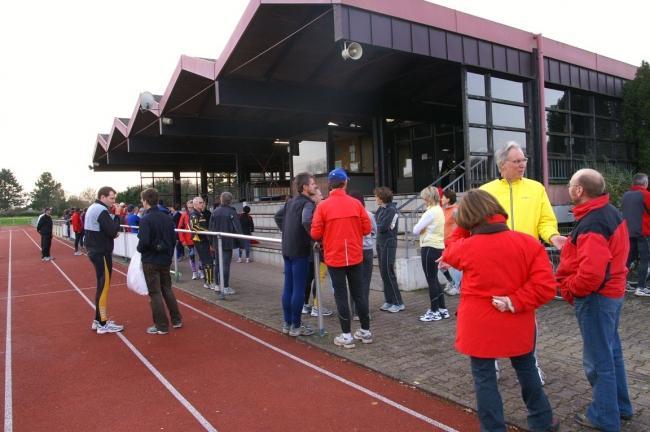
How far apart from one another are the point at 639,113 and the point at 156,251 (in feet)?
48.5

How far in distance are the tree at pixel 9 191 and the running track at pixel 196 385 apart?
13855cm

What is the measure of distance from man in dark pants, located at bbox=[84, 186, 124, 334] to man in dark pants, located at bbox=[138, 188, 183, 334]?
52cm

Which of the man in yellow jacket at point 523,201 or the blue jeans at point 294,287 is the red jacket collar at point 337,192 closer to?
the blue jeans at point 294,287

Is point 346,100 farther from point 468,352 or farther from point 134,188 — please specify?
point 134,188

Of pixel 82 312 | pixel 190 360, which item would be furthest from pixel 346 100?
pixel 190 360

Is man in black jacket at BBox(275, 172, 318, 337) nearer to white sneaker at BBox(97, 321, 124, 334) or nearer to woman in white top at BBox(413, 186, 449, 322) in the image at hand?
woman in white top at BBox(413, 186, 449, 322)

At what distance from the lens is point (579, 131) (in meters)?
13.9

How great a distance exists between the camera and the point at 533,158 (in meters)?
12.3

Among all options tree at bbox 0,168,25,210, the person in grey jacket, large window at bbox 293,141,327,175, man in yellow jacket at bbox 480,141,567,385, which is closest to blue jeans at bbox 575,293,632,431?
man in yellow jacket at bbox 480,141,567,385

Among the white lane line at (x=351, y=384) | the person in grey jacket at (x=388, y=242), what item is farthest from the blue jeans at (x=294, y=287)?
the person in grey jacket at (x=388, y=242)

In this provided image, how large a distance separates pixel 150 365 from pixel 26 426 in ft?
4.65

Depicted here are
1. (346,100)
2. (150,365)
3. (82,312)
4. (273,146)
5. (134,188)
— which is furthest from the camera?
(134,188)

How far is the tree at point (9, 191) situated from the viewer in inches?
4796

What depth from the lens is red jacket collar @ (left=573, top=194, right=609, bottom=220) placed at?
307 centimetres
